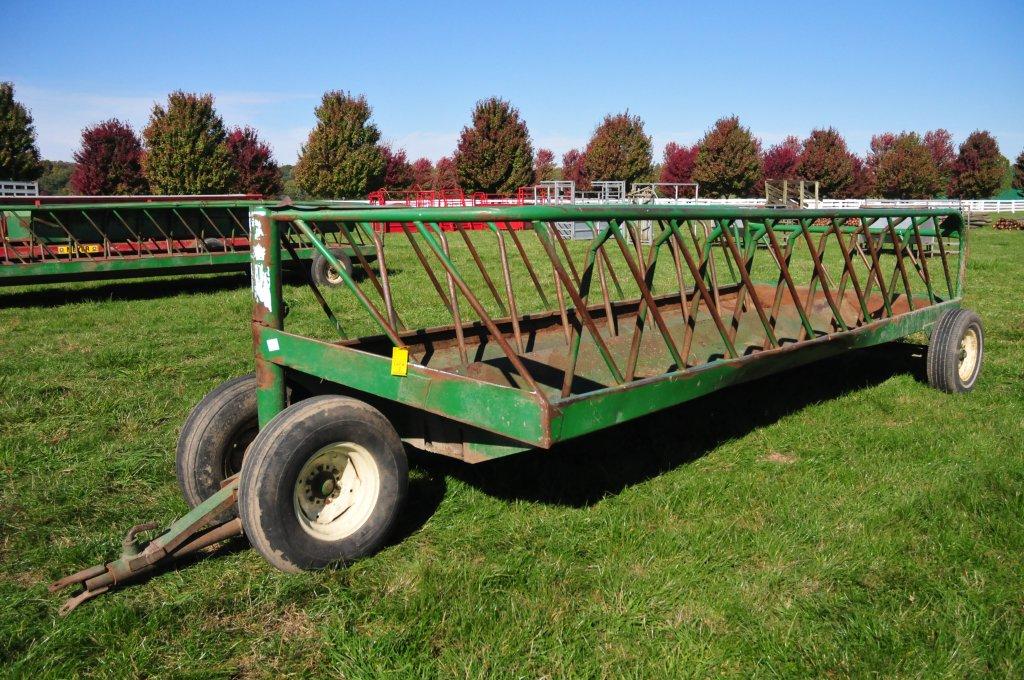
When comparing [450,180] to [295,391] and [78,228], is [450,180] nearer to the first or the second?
[78,228]

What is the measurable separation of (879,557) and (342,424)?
220 cm

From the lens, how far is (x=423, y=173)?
56.3 m

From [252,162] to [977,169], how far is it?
171 ft

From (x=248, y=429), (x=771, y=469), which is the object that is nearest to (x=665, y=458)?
(x=771, y=469)

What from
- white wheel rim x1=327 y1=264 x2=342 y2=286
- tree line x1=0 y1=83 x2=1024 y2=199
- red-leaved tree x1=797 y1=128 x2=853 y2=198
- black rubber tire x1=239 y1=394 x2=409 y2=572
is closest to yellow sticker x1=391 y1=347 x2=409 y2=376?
black rubber tire x1=239 y1=394 x2=409 y2=572

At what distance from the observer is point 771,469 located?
3.92 meters

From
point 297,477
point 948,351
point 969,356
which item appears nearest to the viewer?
point 297,477

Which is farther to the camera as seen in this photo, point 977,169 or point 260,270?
point 977,169

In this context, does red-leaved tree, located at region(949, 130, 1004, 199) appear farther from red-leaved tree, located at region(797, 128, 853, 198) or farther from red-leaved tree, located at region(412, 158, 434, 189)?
red-leaved tree, located at region(412, 158, 434, 189)

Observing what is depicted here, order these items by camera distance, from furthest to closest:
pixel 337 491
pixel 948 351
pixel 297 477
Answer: pixel 948 351
pixel 337 491
pixel 297 477

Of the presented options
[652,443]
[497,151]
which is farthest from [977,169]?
[652,443]

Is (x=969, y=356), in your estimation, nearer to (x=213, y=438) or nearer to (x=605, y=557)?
(x=605, y=557)

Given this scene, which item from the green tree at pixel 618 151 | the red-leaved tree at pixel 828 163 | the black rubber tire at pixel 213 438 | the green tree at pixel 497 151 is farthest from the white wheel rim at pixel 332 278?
the red-leaved tree at pixel 828 163

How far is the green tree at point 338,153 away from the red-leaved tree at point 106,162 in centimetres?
765
